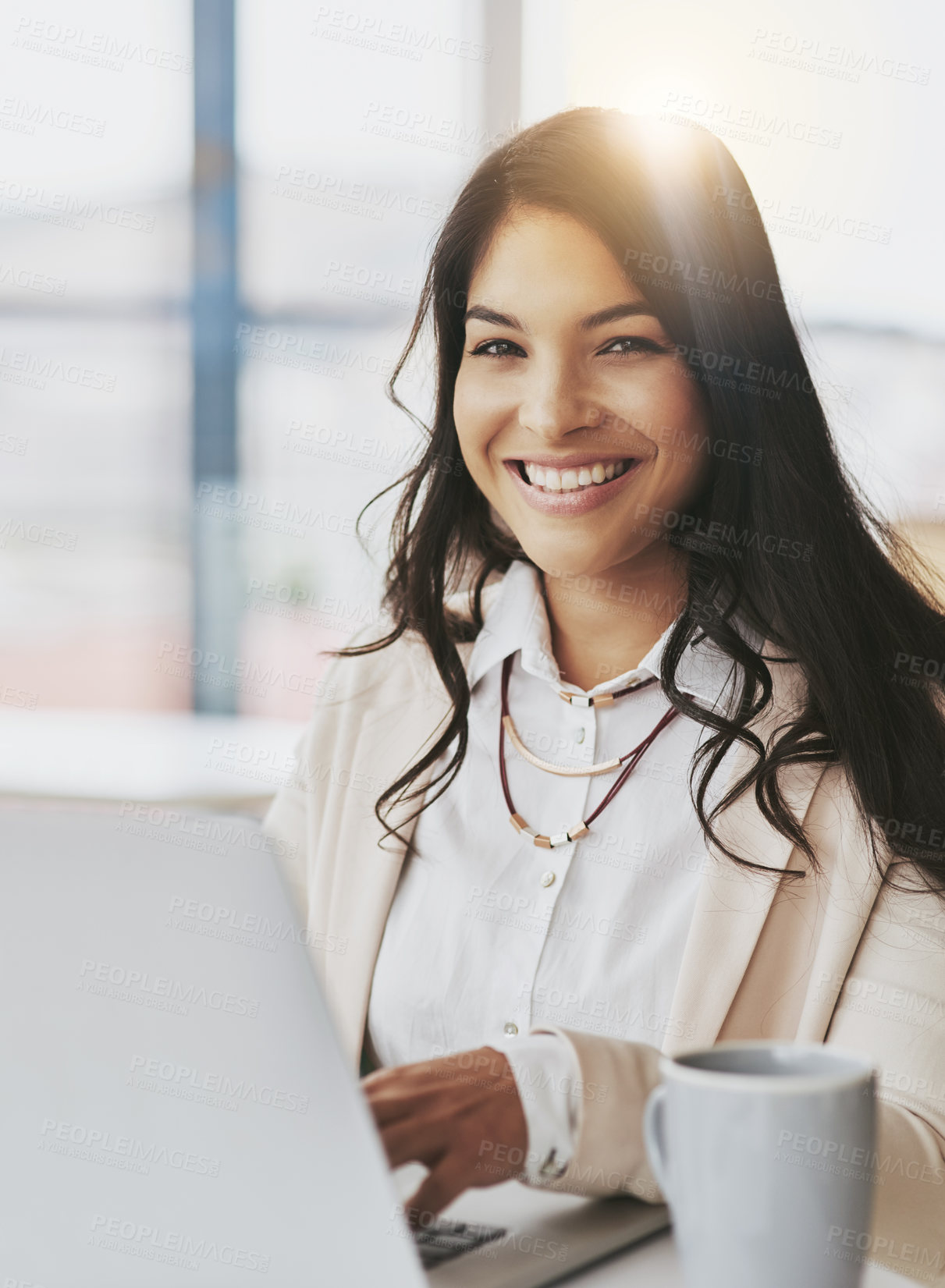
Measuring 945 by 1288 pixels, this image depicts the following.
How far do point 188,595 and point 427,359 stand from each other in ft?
8.56

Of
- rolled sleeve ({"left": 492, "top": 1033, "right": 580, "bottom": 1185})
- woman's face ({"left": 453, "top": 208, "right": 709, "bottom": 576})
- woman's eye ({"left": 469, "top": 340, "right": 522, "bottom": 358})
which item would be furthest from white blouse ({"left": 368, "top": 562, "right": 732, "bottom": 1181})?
rolled sleeve ({"left": 492, "top": 1033, "right": 580, "bottom": 1185})

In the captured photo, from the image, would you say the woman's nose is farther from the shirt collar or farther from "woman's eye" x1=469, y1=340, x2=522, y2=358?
the shirt collar

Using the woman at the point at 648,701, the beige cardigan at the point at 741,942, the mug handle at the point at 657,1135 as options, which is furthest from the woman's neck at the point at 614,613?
the mug handle at the point at 657,1135

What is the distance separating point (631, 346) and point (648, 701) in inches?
13.9

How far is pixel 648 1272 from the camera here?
20.3 inches

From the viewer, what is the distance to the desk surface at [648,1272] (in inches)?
19.7

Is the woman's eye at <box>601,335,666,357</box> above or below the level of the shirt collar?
above

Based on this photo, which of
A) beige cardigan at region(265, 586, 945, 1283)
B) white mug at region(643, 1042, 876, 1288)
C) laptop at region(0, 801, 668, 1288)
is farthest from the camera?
beige cardigan at region(265, 586, 945, 1283)

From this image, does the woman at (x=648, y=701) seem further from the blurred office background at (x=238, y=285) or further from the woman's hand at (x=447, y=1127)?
the blurred office background at (x=238, y=285)

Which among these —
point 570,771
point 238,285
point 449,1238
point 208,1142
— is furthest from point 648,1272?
point 238,285

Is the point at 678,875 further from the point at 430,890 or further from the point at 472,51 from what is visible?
the point at 472,51

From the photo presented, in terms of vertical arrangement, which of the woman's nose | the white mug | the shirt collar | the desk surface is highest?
the woman's nose

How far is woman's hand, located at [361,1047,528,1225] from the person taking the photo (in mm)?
531

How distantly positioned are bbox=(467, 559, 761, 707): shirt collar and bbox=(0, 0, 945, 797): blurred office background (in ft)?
6.65
